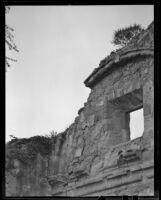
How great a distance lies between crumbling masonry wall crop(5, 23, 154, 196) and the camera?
8.57 m

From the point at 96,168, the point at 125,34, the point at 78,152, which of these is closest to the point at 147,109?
the point at 96,168

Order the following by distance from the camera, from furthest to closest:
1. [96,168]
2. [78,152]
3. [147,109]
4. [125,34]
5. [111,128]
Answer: [125,34]
[78,152]
[111,128]
[96,168]
[147,109]

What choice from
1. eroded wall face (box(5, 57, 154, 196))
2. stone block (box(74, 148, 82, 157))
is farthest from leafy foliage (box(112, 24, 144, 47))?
stone block (box(74, 148, 82, 157))

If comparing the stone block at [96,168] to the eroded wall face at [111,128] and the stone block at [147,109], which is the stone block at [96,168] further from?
the stone block at [147,109]

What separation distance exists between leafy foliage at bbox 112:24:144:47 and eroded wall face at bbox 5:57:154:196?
25.0 inches

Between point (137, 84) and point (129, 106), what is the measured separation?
497 millimetres

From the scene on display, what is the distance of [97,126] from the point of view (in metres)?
9.54

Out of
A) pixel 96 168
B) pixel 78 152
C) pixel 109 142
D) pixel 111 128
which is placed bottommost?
pixel 96 168

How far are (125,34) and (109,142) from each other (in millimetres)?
1953

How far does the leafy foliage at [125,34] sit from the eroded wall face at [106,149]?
634mm

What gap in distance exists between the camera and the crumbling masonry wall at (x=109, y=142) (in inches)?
338

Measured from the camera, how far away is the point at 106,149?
9.22 meters

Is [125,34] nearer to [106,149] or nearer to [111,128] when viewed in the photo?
[111,128]
